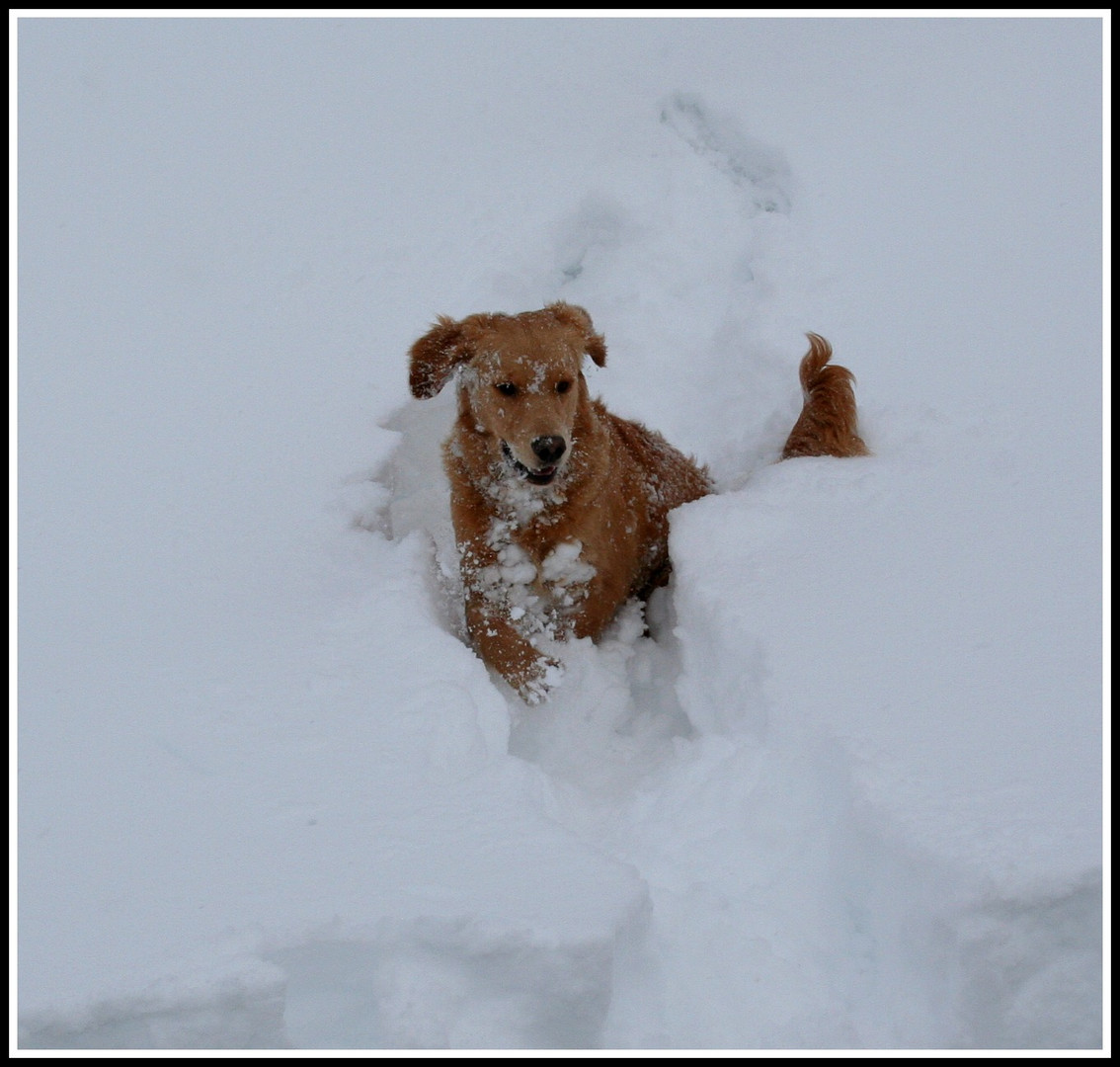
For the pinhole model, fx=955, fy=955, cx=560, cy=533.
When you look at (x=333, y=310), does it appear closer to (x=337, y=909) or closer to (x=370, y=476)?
(x=370, y=476)

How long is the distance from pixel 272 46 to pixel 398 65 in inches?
31.1

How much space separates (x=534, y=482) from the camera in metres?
3.62

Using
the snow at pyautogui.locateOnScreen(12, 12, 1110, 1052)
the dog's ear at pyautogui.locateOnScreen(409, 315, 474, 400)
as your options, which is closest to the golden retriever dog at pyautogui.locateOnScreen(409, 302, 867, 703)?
the dog's ear at pyautogui.locateOnScreen(409, 315, 474, 400)

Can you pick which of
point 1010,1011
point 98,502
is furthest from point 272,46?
point 1010,1011

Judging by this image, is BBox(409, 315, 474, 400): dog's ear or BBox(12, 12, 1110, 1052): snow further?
BBox(409, 315, 474, 400): dog's ear

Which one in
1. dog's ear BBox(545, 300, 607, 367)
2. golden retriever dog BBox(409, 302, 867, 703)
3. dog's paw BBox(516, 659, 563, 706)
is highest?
dog's ear BBox(545, 300, 607, 367)

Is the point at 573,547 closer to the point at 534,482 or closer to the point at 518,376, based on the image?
the point at 534,482

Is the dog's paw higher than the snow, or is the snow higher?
the snow

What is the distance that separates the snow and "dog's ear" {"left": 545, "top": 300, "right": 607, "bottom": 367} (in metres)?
0.75

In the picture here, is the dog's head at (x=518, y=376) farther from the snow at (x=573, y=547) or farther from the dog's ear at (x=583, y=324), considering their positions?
the snow at (x=573, y=547)

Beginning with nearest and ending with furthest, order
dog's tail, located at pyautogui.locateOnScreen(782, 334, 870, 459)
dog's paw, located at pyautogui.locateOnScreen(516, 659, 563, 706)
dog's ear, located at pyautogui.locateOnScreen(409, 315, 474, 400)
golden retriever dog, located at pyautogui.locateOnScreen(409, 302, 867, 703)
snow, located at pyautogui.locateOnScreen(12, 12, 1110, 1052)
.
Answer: snow, located at pyautogui.locateOnScreen(12, 12, 1110, 1052) < dog's paw, located at pyautogui.locateOnScreen(516, 659, 563, 706) < golden retriever dog, located at pyautogui.locateOnScreen(409, 302, 867, 703) < dog's ear, located at pyautogui.locateOnScreen(409, 315, 474, 400) < dog's tail, located at pyautogui.locateOnScreen(782, 334, 870, 459)

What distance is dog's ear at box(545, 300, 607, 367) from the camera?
12.4 ft

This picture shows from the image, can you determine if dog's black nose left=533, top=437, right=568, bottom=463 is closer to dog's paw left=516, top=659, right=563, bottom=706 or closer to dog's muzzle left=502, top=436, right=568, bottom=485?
dog's muzzle left=502, top=436, right=568, bottom=485

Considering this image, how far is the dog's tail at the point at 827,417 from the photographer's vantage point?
4.04m
